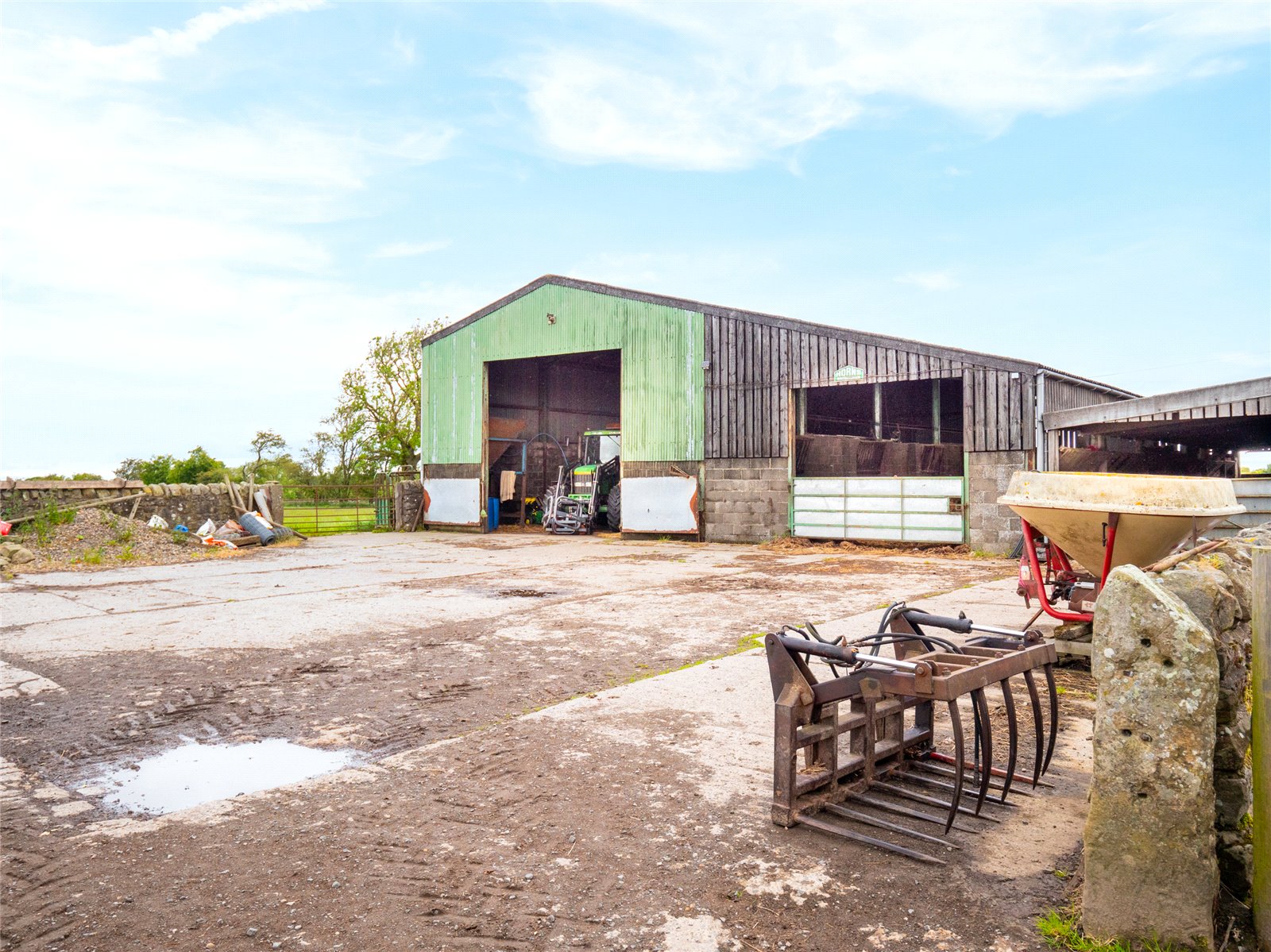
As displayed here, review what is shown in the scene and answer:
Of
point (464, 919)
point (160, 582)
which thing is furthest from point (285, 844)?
Result: point (160, 582)

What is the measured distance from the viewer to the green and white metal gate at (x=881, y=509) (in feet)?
53.7

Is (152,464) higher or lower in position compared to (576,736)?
higher

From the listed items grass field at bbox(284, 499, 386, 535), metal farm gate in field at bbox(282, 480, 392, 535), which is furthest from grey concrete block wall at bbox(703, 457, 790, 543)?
grass field at bbox(284, 499, 386, 535)

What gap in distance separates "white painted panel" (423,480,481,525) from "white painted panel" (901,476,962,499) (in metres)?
12.2

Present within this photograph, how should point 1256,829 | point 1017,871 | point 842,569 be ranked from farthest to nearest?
point 842,569
point 1017,871
point 1256,829

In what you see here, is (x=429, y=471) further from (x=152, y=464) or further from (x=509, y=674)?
(x=509, y=674)

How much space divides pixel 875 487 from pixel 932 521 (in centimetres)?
136

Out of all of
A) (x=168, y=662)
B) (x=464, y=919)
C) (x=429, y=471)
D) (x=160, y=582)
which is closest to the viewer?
(x=464, y=919)

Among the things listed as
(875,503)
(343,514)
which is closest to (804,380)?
(875,503)

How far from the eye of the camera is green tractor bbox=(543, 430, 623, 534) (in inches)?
885

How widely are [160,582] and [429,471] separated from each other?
1245 centimetres

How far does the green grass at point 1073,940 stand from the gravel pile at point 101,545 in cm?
1625

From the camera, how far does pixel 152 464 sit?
31641mm

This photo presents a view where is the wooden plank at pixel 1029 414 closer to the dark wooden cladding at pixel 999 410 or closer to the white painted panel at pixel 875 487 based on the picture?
the dark wooden cladding at pixel 999 410
